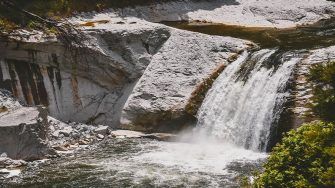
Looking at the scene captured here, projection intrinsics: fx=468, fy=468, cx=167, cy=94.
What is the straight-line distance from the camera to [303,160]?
13.2 meters

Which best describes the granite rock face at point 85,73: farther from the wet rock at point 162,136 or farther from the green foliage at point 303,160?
the green foliage at point 303,160

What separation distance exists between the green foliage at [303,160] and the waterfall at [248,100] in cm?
929

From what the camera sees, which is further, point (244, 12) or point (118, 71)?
point (244, 12)

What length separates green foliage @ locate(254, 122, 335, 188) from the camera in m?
12.8

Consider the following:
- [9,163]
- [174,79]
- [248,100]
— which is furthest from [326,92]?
[174,79]

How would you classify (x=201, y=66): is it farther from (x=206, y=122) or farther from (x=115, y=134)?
(x=115, y=134)

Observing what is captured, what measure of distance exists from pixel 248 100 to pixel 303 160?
11711 mm

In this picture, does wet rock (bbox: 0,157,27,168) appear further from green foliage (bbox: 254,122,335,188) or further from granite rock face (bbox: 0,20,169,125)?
green foliage (bbox: 254,122,335,188)

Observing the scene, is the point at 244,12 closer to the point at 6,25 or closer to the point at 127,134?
the point at 127,134

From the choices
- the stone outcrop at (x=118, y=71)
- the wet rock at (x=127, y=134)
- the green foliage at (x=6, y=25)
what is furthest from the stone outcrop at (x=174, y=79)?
the green foliage at (x=6, y=25)

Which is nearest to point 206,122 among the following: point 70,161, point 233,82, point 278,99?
point 233,82

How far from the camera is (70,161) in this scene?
2175 centimetres

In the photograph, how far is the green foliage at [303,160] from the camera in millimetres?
12773

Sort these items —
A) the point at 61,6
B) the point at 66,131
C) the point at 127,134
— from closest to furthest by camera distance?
the point at 66,131 → the point at 127,134 → the point at 61,6
